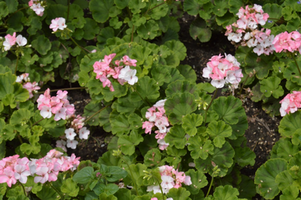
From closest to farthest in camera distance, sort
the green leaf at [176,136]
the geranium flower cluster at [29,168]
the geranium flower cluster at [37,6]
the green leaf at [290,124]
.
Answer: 1. the geranium flower cluster at [29,168]
2. the green leaf at [176,136]
3. the green leaf at [290,124]
4. the geranium flower cluster at [37,6]

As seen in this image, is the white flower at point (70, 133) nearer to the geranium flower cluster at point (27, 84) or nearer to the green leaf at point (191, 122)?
the geranium flower cluster at point (27, 84)

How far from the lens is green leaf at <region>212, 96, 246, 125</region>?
120 inches

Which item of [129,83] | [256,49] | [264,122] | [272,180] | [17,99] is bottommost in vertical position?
[264,122]

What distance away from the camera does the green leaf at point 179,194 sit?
2.59 meters

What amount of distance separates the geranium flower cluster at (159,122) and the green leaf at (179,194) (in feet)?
1.93

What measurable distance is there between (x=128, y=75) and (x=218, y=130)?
2.73 feet

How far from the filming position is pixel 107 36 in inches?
171

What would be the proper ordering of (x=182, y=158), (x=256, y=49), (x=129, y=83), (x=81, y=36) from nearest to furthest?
(x=129, y=83) → (x=182, y=158) → (x=256, y=49) → (x=81, y=36)

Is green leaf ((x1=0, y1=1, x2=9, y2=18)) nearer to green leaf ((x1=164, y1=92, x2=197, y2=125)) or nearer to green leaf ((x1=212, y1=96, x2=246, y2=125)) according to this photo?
green leaf ((x1=164, y1=92, x2=197, y2=125))

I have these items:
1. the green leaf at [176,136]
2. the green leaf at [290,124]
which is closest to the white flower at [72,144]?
the green leaf at [176,136]

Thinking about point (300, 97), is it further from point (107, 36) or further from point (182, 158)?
point (107, 36)

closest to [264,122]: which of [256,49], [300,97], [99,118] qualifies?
[256,49]

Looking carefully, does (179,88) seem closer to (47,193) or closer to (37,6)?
(47,193)

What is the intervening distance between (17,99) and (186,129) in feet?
5.06
